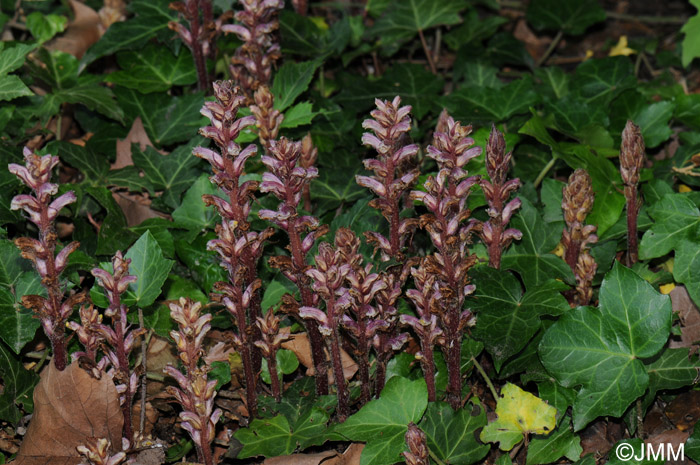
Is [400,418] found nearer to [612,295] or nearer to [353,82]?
[612,295]

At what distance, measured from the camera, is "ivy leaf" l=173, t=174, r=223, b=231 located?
3723 mm

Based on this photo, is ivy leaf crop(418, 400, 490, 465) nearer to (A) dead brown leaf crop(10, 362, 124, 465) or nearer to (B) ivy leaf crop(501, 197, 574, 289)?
(B) ivy leaf crop(501, 197, 574, 289)

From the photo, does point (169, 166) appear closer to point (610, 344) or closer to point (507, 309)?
point (507, 309)

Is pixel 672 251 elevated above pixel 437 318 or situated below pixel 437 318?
below

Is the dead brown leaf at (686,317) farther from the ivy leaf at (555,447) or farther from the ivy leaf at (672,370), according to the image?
the ivy leaf at (555,447)

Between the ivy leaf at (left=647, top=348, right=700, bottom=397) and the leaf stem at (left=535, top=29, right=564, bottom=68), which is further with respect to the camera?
the leaf stem at (left=535, top=29, right=564, bottom=68)

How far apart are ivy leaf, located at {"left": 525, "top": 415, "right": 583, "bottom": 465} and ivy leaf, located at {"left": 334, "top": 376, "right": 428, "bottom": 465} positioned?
0.49 m

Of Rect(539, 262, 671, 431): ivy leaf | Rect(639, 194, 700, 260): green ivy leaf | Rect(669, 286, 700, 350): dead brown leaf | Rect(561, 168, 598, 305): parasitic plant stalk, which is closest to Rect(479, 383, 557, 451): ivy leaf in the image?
Rect(539, 262, 671, 431): ivy leaf

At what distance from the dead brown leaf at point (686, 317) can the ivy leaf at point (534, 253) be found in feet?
1.77

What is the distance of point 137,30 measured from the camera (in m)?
4.50

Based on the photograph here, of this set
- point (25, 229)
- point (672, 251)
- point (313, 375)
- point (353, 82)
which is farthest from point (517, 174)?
point (25, 229)

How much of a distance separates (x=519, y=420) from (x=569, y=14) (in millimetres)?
3420

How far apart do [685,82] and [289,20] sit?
2.64 m

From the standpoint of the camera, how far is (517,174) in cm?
416
